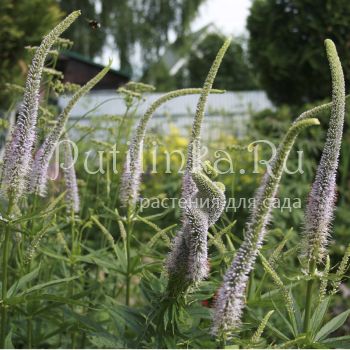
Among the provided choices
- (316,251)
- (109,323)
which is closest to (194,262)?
(316,251)

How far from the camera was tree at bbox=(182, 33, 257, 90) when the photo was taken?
1403 inches

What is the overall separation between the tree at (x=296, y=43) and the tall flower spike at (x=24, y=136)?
23.9 ft

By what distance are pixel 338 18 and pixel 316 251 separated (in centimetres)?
750

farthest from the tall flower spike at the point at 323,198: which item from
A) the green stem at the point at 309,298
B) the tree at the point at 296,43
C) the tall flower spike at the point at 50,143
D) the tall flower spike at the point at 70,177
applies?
the tree at the point at 296,43

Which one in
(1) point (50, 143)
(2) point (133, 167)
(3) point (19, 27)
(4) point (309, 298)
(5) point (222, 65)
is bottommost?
(4) point (309, 298)

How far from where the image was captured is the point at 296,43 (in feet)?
30.5

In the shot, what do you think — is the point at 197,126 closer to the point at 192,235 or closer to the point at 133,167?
the point at 192,235

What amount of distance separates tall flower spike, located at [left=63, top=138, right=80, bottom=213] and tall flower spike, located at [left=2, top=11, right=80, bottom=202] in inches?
26.5

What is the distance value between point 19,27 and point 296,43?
4.17m

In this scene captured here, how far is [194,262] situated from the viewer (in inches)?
74.2

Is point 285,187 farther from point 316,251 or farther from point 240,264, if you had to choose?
point 240,264

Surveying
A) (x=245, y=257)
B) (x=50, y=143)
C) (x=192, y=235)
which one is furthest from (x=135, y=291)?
(x=245, y=257)

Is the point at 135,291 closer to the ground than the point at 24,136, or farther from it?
closer to the ground

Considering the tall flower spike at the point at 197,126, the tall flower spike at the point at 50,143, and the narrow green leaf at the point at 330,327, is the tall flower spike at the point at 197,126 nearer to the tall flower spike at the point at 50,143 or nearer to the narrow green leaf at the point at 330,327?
the tall flower spike at the point at 50,143
